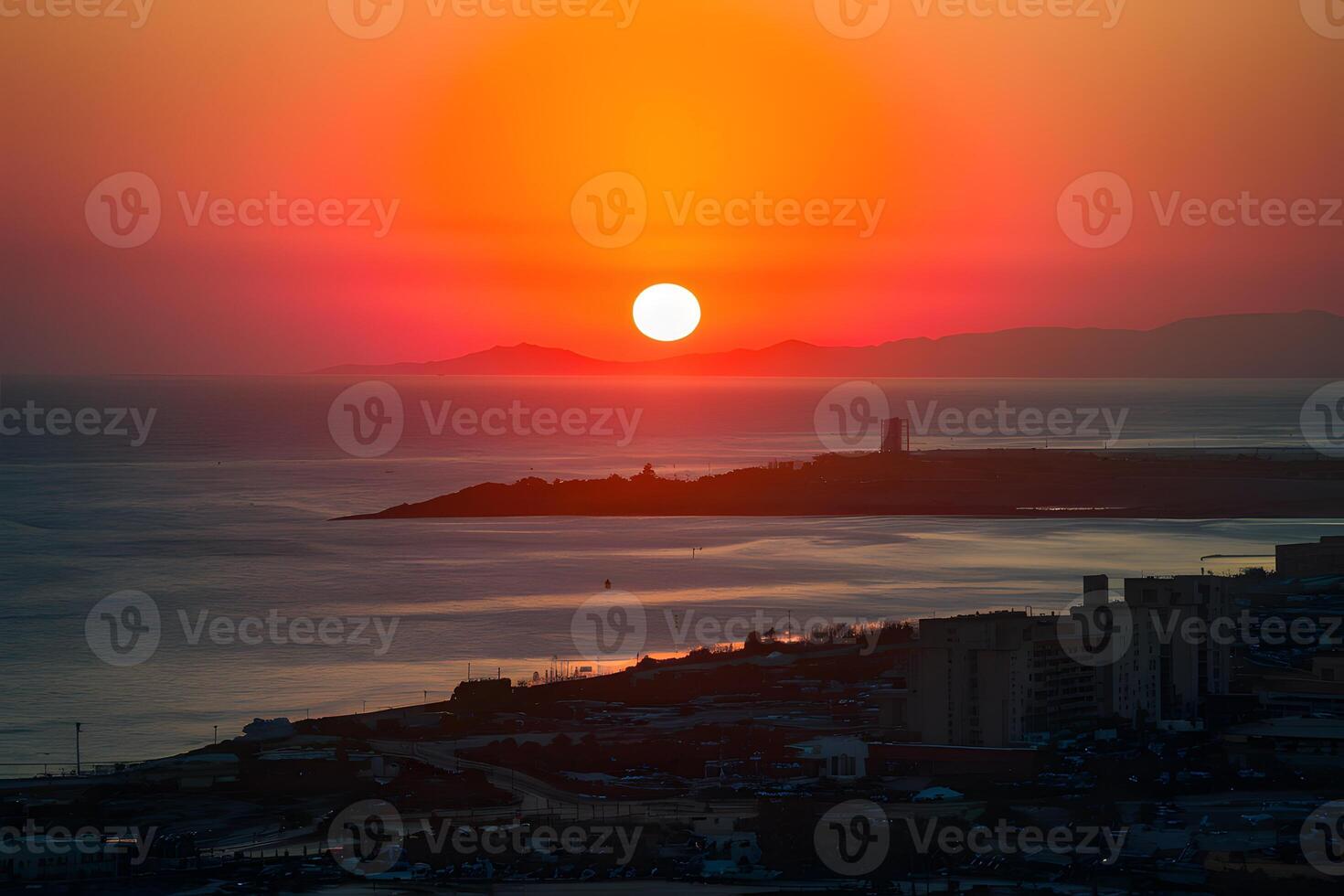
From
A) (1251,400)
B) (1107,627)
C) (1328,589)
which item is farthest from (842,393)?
(1107,627)

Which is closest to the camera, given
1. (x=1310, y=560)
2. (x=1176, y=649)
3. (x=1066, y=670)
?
(x=1066, y=670)

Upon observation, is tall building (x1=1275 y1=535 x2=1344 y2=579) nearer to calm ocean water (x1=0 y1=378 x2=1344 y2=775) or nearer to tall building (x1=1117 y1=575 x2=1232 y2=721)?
calm ocean water (x1=0 y1=378 x2=1344 y2=775)

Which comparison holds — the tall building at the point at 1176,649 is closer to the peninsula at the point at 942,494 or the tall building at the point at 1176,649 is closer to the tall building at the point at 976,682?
the tall building at the point at 976,682

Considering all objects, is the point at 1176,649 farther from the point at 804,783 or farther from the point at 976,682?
the point at 804,783

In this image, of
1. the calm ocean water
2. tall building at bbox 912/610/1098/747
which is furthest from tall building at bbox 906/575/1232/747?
the calm ocean water

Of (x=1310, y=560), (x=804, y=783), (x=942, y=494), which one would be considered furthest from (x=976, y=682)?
(x=942, y=494)

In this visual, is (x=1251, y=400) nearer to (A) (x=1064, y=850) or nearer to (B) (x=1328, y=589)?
(B) (x=1328, y=589)
